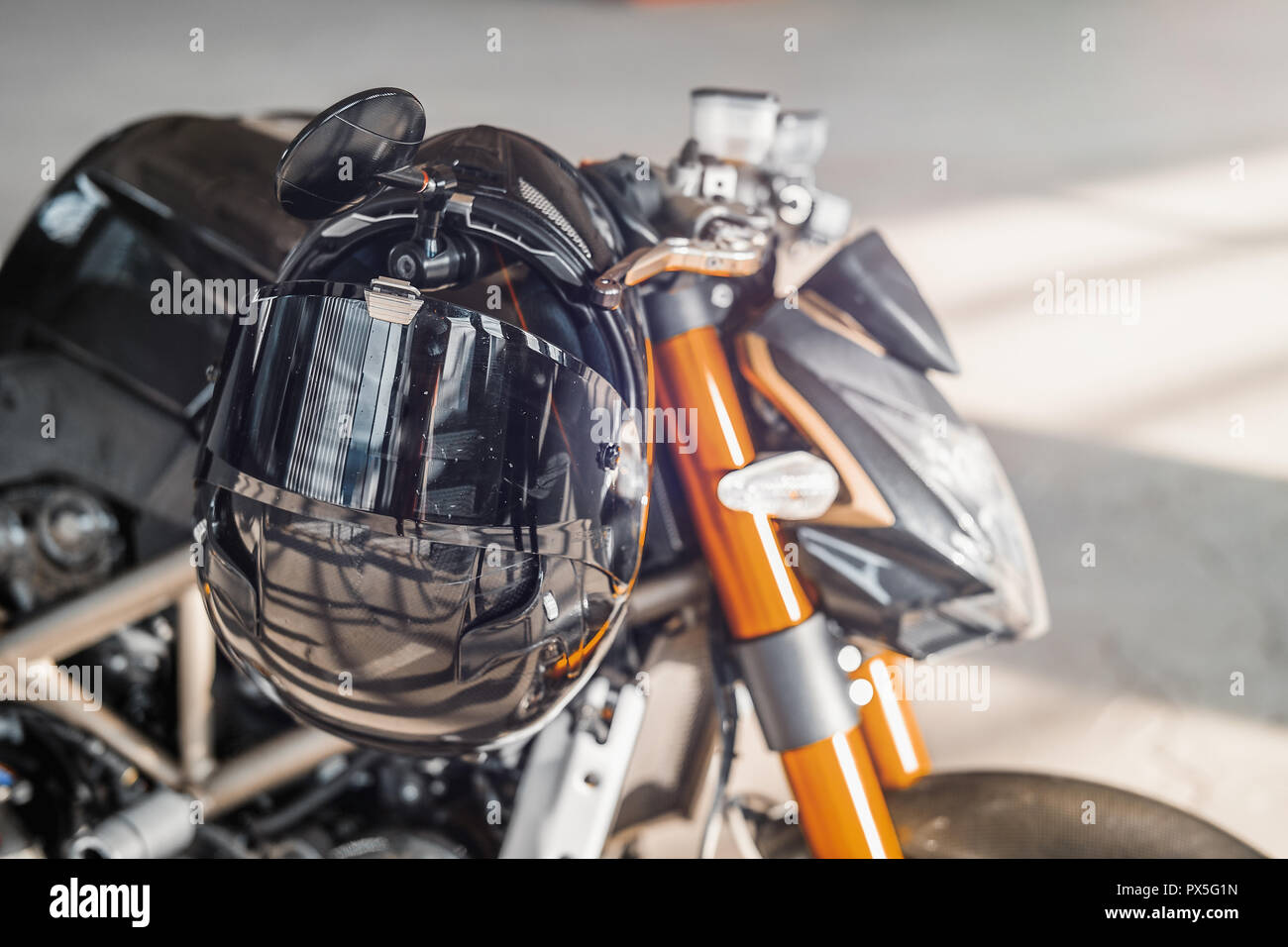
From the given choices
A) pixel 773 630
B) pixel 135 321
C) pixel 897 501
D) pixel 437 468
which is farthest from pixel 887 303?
pixel 135 321

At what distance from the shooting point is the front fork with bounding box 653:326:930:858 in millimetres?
687

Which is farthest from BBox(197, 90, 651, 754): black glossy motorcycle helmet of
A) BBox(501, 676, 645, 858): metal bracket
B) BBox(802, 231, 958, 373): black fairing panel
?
BBox(802, 231, 958, 373): black fairing panel

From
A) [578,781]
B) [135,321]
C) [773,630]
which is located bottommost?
[578,781]

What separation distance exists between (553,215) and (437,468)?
0.64 feet

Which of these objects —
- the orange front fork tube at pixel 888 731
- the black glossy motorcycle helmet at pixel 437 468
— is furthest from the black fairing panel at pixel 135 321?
the orange front fork tube at pixel 888 731

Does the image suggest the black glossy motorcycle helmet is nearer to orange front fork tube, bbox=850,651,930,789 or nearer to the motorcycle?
the motorcycle

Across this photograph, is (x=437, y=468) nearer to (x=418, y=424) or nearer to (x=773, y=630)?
(x=418, y=424)

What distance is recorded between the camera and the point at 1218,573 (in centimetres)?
172

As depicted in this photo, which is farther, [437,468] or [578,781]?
[578,781]

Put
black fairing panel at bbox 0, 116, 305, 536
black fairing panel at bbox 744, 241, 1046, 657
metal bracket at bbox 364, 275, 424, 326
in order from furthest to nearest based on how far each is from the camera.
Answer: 1. black fairing panel at bbox 0, 116, 305, 536
2. black fairing panel at bbox 744, 241, 1046, 657
3. metal bracket at bbox 364, 275, 424, 326

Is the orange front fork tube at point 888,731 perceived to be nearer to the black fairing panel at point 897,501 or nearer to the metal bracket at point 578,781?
the black fairing panel at point 897,501

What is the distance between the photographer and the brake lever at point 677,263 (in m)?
0.59

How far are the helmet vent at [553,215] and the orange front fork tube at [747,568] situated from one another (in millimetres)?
121

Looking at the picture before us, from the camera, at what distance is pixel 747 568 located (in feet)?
2.27
